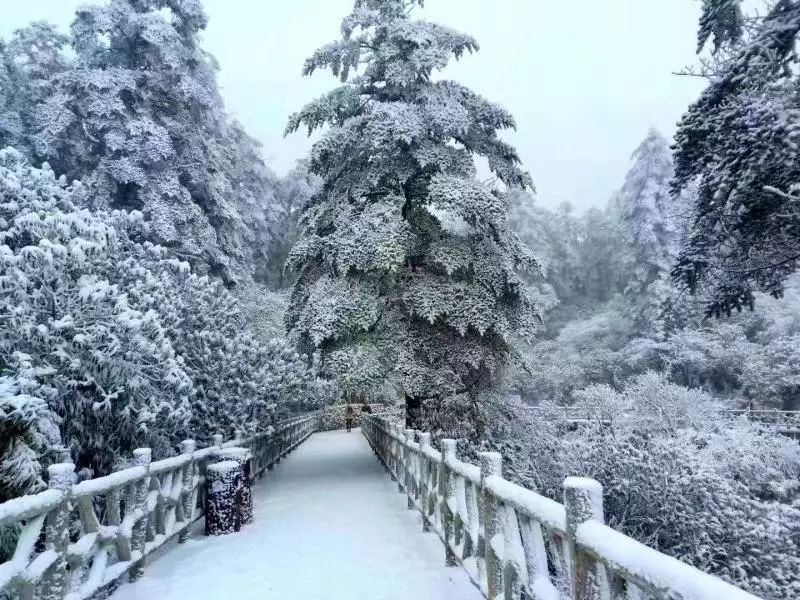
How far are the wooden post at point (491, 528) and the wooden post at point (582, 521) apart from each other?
4.67 feet

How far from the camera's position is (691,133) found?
30.6 ft

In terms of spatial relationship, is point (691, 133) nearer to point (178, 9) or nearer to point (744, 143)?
point (744, 143)

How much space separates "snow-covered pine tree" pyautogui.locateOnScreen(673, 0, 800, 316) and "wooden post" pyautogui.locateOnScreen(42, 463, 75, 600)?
737 cm

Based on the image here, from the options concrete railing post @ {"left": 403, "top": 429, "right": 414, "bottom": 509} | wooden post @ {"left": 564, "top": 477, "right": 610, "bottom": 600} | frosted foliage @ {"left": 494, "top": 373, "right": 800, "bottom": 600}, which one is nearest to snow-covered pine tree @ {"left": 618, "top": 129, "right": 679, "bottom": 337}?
frosted foliage @ {"left": 494, "top": 373, "right": 800, "bottom": 600}

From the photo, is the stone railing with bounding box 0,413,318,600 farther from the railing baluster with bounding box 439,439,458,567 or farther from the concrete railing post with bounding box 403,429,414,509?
the railing baluster with bounding box 439,439,458,567

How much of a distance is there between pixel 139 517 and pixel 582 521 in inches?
174

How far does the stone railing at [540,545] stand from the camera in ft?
6.56

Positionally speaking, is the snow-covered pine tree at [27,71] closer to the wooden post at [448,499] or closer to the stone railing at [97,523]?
the stone railing at [97,523]

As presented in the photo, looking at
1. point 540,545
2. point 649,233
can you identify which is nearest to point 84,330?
point 540,545

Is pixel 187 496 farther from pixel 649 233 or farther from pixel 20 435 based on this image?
pixel 649 233

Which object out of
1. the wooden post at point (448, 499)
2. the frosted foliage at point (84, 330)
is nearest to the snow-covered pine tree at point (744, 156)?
the wooden post at point (448, 499)

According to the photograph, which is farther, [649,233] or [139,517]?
[649,233]

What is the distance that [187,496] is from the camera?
7.30 meters

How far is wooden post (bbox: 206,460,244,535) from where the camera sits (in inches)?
290
